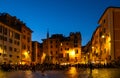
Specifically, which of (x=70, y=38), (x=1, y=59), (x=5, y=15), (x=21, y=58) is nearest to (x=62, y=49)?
(x=70, y=38)

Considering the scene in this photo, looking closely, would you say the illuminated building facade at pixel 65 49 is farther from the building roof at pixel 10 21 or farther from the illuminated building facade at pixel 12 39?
the building roof at pixel 10 21

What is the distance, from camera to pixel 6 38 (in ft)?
284

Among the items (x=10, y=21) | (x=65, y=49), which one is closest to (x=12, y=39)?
(x=10, y=21)

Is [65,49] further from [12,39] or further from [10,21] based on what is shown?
[12,39]

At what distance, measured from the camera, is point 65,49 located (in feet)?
445

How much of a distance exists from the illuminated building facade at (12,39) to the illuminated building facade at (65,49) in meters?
26.0

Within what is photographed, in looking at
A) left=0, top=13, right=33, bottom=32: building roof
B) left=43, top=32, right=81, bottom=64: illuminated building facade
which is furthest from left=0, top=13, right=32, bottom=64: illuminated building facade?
left=43, top=32, right=81, bottom=64: illuminated building facade

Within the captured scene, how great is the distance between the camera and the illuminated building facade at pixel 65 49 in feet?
440

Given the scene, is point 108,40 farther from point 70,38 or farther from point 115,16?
point 70,38

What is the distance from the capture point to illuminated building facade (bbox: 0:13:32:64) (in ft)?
275

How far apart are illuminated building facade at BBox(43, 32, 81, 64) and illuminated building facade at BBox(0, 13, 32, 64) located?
25969 millimetres

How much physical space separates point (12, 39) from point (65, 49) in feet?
154

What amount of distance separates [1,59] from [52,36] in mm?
64424

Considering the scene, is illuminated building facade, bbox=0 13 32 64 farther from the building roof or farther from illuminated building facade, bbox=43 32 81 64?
illuminated building facade, bbox=43 32 81 64
